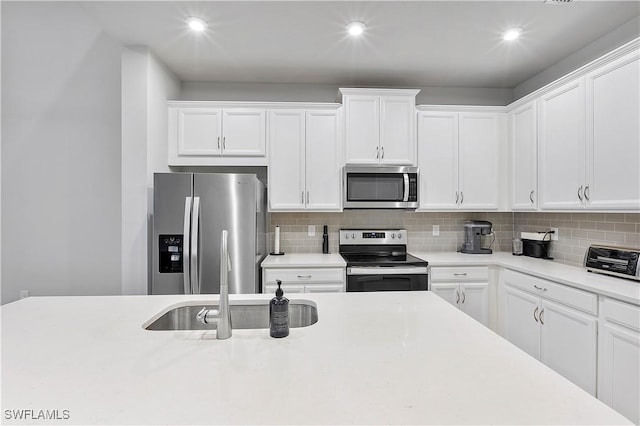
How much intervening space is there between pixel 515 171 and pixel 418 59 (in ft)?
Result: 4.56

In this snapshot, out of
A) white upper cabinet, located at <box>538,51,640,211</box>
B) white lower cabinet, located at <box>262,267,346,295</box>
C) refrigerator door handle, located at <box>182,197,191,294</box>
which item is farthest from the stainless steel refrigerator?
white upper cabinet, located at <box>538,51,640,211</box>

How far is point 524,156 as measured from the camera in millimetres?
2955

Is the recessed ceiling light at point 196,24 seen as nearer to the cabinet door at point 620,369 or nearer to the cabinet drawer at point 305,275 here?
the cabinet drawer at point 305,275

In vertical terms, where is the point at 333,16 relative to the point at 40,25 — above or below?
below

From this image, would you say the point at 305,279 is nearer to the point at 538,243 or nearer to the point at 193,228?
the point at 193,228

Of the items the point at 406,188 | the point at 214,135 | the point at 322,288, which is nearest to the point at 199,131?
the point at 214,135

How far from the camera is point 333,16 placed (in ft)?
7.23

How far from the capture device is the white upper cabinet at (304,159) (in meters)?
3.10

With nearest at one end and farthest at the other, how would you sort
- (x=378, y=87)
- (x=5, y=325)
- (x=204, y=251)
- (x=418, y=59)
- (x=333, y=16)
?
(x=5, y=325) → (x=333, y=16) → (x=204, y=251) → (x=418, y=59) → (x=378, y=87)

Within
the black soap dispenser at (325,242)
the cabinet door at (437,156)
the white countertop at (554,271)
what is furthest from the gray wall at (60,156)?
the white countertop at (554,271)

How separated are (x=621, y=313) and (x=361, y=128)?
2266mm

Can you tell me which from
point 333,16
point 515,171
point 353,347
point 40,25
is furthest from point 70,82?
point 515,171

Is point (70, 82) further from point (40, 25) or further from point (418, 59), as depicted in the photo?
point (418, 59)

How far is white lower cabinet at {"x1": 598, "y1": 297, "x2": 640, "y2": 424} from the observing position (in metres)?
1.69
